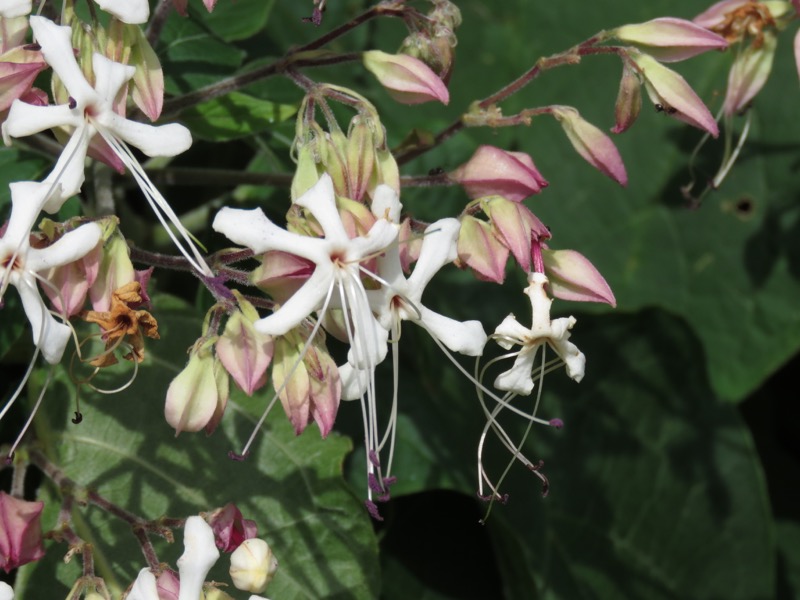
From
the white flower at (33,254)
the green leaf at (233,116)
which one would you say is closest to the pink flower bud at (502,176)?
the green leaf at (233,116)

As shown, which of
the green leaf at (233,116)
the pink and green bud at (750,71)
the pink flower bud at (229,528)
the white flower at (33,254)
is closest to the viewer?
the white flower at (33,254)

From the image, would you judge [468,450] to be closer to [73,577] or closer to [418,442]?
[418,442]

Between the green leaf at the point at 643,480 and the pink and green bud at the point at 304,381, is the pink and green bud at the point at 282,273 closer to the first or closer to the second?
the pink and green bud at the point at 304,381

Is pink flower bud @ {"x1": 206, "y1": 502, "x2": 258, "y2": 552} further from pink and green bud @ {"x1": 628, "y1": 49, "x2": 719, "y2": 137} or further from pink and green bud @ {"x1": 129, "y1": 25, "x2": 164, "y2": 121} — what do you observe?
pink and green bud @ {"x1": 628, "y1": 49, "x2": 719, "y2": 137}

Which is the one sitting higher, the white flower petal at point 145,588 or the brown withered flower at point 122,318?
the brown withered flower at point 122,318

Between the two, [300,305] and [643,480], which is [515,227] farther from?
[643,480]

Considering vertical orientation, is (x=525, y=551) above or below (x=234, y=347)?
below

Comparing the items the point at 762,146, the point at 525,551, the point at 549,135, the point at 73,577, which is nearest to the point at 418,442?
the point at 525,551
